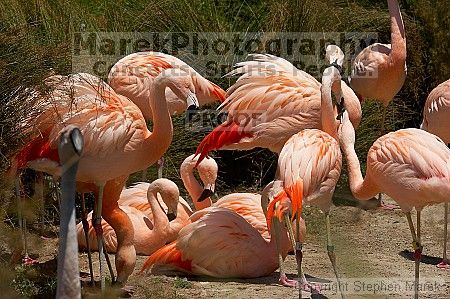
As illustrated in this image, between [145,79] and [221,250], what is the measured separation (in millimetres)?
1894

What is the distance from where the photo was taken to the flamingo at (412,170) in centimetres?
593

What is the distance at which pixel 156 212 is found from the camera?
684cm

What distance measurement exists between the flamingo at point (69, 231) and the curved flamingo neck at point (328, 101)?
315 centimetres

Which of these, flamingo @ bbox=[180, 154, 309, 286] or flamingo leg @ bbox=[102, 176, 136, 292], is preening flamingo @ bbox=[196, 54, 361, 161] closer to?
flamingo @ bbox=[180, 154, 309, 286]

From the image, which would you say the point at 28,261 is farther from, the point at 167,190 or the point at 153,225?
the point at 167,190


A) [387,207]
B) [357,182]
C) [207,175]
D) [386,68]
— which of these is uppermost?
[386,68]

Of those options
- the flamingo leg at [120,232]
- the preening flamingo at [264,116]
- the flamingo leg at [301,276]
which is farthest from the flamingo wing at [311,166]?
the flamingo leg at [120,232]

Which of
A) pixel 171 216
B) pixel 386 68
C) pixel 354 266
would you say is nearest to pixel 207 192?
pixel 171 216

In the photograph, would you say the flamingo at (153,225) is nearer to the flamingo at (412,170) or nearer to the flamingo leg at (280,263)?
the flamingo leg at (280,263)

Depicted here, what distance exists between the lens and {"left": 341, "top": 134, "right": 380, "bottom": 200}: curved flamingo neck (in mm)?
6348

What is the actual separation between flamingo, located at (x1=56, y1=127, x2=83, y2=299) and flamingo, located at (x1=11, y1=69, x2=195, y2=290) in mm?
2025

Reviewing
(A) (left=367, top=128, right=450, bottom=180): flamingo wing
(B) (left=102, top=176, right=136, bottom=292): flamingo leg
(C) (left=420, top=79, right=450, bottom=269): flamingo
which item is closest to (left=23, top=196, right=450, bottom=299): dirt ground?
(B) (left=102, top=176, right=136, bottom=292): flamingo leg

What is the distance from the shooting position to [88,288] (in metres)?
6.15

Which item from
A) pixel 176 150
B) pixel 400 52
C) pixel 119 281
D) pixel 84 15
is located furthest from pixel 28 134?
pixel 400 52
